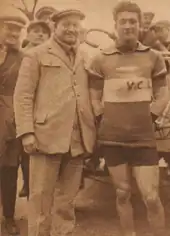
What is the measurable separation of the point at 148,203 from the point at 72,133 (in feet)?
1.08

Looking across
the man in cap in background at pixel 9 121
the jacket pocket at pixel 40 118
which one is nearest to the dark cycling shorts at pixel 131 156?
the jacket pocket at pixel 40 118

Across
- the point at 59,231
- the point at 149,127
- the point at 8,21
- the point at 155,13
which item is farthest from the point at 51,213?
the point at 155,13

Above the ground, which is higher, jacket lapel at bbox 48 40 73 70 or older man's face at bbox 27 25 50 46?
older man's face at bbox 27 25 50 46

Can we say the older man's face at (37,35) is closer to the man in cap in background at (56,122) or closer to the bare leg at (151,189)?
the man in cap in background at (56,122)

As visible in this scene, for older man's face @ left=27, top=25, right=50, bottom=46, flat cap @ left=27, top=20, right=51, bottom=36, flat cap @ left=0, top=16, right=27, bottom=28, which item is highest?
flat cap @ left=0, top=16, right=27, bottom=28

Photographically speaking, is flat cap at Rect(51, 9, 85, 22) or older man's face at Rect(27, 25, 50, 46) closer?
flat cap at Rect(51, 9, 85, 22)

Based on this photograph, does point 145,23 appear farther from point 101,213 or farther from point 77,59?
point 101,213

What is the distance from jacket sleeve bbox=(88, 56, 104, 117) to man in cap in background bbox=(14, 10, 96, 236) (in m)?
0.02

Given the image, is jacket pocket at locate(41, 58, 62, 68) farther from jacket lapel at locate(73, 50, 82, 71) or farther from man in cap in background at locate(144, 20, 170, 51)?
man in cap in background at locate(144, 20, 170, 51)

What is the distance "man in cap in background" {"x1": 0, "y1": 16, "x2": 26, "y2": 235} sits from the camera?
1.43 m

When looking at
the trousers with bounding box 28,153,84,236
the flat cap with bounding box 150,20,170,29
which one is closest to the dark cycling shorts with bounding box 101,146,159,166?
the trousers with bounding box 28,153,84,236

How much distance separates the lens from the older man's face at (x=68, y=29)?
1.34m

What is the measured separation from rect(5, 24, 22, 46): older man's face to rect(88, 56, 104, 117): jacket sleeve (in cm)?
27

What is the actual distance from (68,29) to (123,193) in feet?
1.81
